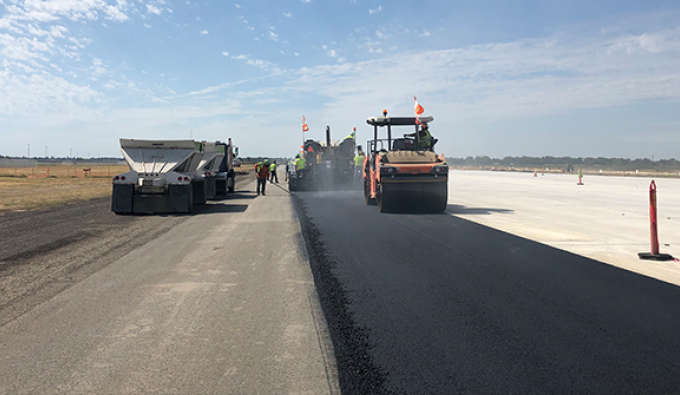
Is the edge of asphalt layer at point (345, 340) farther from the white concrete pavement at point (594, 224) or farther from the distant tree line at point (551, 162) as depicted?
the distant tree line at point (551, 162)

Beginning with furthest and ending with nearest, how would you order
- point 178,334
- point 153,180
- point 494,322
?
point 153,180 < point 494,322 < point 178,334

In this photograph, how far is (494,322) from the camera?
4.98 m

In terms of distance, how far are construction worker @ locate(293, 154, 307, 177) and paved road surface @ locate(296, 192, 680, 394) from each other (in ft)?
55.4

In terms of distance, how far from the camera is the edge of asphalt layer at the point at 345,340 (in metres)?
3.63

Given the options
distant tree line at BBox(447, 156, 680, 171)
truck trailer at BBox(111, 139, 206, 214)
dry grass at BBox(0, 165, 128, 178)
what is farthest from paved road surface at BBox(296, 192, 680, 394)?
distant tree line at BBox(447, 156, 680, 171)

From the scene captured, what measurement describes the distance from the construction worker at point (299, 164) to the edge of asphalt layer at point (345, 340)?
17998mm

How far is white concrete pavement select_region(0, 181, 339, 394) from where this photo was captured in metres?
3.69

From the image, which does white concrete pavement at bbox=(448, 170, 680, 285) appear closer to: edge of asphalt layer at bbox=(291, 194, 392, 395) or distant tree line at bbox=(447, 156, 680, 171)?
edge of asphalt layer at bbox=(291, 194, 392, 395)

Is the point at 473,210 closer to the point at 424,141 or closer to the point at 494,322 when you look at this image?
the point at 424,141

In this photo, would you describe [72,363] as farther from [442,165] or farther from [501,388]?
[442,165]

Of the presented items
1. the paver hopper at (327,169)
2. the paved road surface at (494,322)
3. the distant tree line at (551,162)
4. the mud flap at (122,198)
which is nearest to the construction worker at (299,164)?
the paver hopper at (327,169)

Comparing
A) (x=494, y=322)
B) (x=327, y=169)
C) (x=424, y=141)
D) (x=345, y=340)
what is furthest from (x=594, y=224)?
(x=327, y=169)

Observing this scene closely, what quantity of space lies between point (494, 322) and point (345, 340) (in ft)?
5.04

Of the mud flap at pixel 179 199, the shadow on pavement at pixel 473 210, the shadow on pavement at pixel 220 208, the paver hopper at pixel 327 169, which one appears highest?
the paver hopper at pixel 327 169
